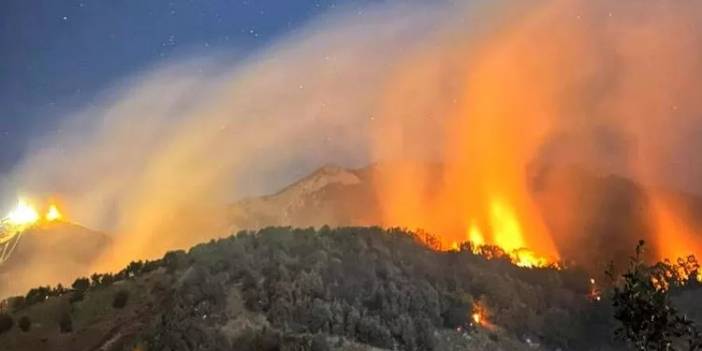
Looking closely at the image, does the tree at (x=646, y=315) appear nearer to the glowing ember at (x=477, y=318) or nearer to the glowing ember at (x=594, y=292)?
the glowing ember at (x=477, y=318)

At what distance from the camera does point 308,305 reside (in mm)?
29078

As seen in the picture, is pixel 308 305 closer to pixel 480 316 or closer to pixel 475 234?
pixel 480 316

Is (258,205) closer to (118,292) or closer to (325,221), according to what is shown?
(325,221)

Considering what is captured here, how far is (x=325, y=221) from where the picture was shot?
10125 centimetres

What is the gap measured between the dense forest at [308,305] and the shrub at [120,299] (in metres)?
0.06

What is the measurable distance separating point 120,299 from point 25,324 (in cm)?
437

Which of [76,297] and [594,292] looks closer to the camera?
[76,297]

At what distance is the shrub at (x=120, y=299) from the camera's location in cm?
3216

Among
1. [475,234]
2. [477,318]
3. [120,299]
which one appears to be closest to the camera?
[120,299]

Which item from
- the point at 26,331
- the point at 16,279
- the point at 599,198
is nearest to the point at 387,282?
the point at 26,331

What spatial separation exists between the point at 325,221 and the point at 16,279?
4290 cm

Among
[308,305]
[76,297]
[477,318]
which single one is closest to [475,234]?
[477,318]

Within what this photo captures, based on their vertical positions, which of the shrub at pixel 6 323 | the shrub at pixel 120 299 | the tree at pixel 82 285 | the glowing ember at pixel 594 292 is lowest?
the shrub at pixel 6 323

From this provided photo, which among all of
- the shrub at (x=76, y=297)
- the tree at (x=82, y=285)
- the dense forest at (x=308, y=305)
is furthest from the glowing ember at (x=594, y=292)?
the tree at (x=82, y=285)
